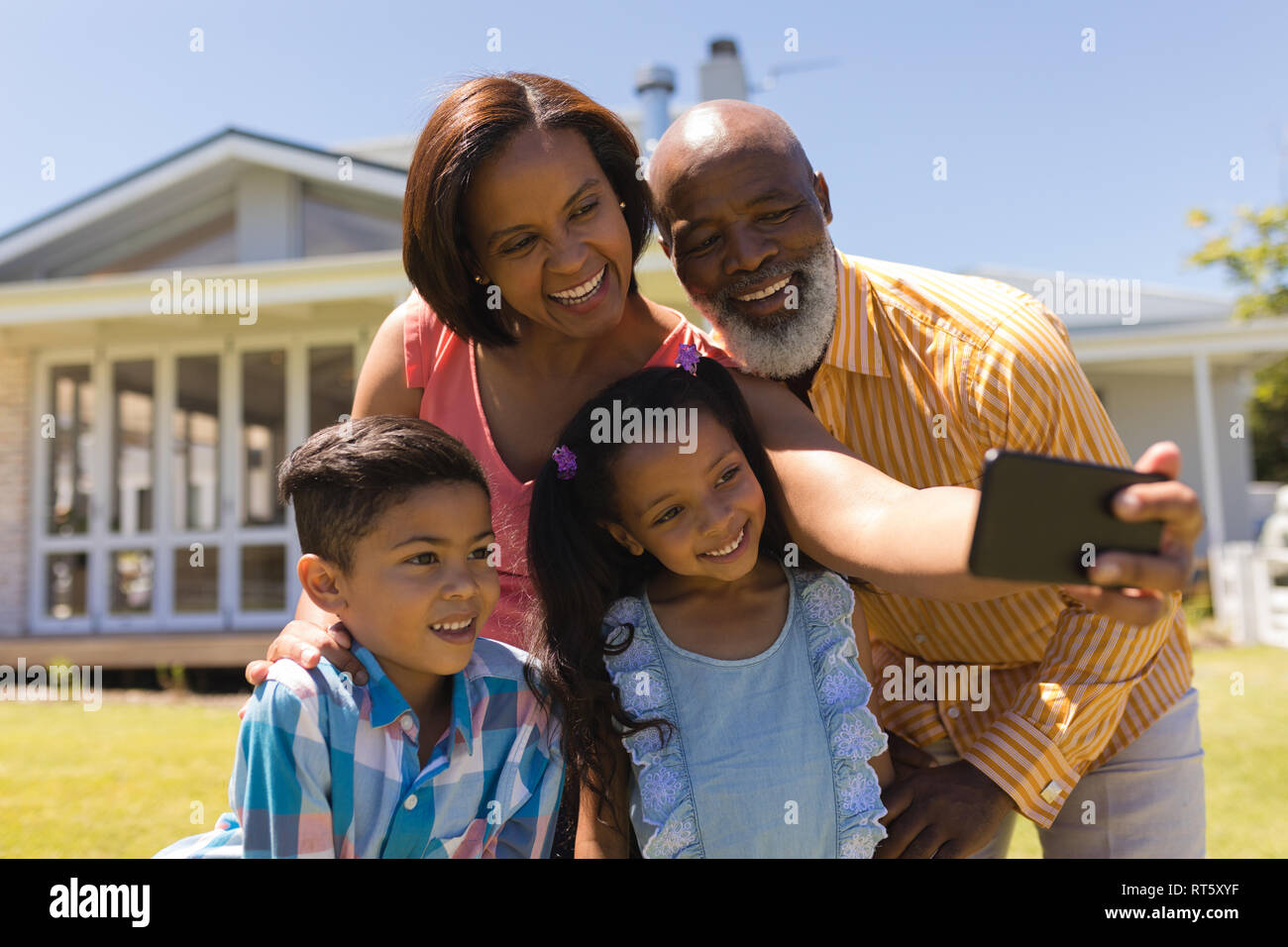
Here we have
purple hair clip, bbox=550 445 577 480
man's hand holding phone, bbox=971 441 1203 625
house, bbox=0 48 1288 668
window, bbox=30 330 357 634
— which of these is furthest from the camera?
window, bbox=30 330 357 634

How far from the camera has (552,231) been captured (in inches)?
92.9

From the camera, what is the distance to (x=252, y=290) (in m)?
10.9

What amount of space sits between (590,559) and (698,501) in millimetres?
290

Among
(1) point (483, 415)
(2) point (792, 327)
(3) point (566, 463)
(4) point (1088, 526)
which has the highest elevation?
(2) point (792, 327)

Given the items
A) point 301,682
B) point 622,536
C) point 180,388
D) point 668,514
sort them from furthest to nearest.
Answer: point 180,388 → point 622,536 → point 668,514 → point 301,682

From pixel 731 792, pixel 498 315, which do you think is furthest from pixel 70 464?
pixel 731 792

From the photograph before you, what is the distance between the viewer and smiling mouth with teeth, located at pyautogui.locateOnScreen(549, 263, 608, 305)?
2.39 m

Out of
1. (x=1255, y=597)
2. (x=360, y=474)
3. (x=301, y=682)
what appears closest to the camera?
(x=301, y=682)

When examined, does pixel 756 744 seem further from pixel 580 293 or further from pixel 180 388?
pixel 180 388

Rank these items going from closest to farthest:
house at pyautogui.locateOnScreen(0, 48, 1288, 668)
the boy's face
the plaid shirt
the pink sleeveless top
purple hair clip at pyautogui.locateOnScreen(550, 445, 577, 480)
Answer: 1. the plaid shirt
2. the boy's face
3. purple hair clip at pyautogui.locateOnScreen(550, 445, 577, 480)
4. the pink sleeveless top
5. house at pyautogui.locateOnScreen(0, 48, 1288, 668)

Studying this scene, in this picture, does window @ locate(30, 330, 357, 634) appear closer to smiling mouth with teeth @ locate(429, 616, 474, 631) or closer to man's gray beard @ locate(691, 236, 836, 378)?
man's gray beard @ locate(691, 236, 836, 378)

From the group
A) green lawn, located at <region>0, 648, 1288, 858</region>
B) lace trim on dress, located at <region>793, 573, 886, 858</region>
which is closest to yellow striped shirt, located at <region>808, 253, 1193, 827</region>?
lace trim on dress, located at <region>793, 573, 886, 858</region>

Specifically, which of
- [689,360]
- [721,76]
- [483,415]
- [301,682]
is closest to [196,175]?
[721,76]

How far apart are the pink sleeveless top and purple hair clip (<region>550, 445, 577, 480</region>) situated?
5.9 inches
